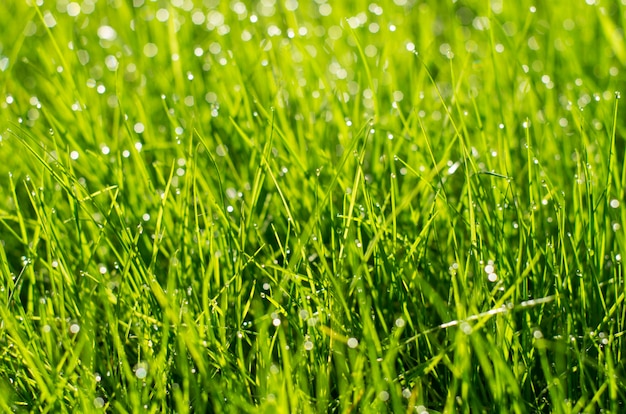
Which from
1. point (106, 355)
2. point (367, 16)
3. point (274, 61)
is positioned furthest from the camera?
point (367, 16)

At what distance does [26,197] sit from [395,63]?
2.94 ft

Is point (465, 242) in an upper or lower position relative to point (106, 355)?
upper

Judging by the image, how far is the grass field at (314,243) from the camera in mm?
1024

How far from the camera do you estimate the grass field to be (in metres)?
1.02

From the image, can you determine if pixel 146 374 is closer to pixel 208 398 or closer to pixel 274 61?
pixel 208 398

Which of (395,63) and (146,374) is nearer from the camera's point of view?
(146,374)

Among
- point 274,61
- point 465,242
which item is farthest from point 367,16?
point 465,242

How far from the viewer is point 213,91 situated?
1716 mm

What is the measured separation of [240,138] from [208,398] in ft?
1.89

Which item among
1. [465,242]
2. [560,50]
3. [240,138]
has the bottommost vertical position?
[465,242]

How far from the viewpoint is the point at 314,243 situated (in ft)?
3.72

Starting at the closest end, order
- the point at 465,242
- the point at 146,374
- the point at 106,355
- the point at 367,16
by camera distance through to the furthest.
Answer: the point at 146,374, the point at 106,355, the point at 465,242, the point at 367,16

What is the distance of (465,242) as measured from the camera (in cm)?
128

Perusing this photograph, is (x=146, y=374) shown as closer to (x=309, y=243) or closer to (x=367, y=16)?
(x=309, y=243)
